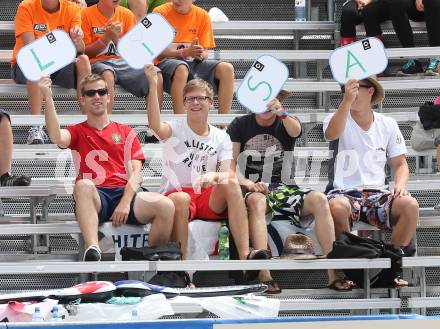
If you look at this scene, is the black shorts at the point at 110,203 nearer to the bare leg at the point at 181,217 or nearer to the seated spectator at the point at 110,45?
the bare leg at the point at 181,217

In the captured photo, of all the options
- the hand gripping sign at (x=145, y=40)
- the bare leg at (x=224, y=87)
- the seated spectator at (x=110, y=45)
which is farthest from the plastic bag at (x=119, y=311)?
the bare leg at (x=224, y=87)

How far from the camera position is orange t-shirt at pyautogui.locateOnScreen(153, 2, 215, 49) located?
8.81 meters

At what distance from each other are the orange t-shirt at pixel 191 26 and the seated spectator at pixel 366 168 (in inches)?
61.2

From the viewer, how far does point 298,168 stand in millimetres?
8328

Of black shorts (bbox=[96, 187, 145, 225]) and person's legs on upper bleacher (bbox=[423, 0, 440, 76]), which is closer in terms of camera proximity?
black shorts (bbox=[96, 187, 145, 225])

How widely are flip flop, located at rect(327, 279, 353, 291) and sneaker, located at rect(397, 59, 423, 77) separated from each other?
2.58 m

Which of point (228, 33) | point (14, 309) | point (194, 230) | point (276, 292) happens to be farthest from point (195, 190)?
point (228, 33)

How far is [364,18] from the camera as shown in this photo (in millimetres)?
9273

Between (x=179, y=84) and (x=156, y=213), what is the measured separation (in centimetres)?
155

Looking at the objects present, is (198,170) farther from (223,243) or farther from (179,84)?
(179,84)

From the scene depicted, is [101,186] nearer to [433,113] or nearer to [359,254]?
[359,254]

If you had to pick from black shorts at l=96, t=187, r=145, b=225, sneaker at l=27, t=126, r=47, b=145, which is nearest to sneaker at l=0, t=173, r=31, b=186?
black shorts at l=96, t=187, r=145, b=225

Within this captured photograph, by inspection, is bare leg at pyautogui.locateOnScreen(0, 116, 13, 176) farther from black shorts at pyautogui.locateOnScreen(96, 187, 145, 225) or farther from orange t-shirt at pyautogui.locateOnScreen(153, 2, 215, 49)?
orange t-shirt at pyautogui.locateOnScreen(153, 2, 215, 49)

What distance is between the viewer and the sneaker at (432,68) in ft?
30.0
